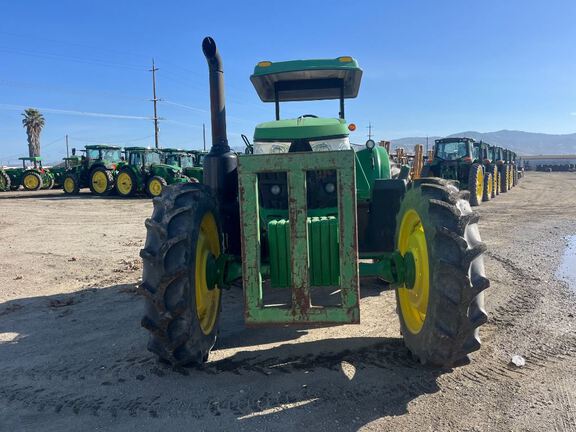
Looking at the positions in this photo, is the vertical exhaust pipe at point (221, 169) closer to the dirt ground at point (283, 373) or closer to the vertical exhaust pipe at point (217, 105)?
the vertical exhaust pipe at point (217, 105)

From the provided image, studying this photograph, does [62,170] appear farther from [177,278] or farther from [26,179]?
[177,278]

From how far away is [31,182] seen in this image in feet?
88.7

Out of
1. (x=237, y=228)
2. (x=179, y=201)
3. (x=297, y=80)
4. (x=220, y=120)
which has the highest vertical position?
(x=297, y=80)

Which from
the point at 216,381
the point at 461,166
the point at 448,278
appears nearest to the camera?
the point at 448,278

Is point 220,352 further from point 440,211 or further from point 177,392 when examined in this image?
point 440,211

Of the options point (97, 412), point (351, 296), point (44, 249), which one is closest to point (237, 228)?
point (351, 296)

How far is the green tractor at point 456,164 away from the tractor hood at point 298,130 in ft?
41.9

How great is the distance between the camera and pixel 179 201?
3.43 meters

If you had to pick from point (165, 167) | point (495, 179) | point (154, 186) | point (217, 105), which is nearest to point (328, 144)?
point (217, 105)

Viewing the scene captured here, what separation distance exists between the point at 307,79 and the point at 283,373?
329cm

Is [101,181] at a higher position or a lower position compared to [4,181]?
lower

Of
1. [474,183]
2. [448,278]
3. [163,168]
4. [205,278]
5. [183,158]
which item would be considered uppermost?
[183,158]

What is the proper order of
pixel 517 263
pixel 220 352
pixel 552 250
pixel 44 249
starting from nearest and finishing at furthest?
pixel 220 352 → pixel 517 263 → pixel 552 250 → pixel 44 249

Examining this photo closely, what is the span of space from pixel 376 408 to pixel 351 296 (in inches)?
28.0
